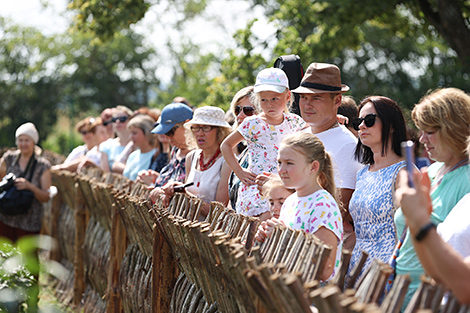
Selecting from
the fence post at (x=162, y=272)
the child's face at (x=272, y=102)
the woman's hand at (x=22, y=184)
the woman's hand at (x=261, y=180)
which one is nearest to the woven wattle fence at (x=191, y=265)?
the fence post at (x=162, y=272)

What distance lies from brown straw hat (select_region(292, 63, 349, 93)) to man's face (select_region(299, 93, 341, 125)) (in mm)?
66

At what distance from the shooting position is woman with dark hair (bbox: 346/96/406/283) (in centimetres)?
398

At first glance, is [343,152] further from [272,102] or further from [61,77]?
[61,77]

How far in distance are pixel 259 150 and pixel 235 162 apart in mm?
207

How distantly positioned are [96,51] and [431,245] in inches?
1544

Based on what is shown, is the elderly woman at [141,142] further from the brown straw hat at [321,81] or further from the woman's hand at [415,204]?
the woman's hand at [415,204]

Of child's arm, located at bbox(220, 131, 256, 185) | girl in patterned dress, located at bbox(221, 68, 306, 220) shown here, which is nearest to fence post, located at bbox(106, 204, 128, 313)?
child's arm, located at bbox(220, 131, 256, 185)

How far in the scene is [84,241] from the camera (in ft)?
29.9

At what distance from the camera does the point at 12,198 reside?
898 cm

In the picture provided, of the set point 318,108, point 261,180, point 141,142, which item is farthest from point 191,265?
point 141,142

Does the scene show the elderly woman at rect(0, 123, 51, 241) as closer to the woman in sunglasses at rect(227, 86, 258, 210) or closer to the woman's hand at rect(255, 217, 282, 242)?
the woman in sunglasses at rect(227, 86, 258, 210)

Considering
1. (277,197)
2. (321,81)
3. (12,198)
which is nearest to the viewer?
(277,197)

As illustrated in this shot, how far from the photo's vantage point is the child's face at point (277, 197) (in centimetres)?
450

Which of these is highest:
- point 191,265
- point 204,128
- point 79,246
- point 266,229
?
point 204,128
